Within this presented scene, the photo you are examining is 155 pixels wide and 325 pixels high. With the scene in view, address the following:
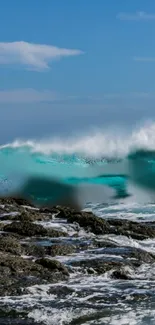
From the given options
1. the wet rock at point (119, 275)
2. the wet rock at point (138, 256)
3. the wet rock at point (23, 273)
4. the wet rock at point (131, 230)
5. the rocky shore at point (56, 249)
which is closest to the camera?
the wet rock at point (23, 273)

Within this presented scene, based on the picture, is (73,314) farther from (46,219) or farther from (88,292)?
(46,219)

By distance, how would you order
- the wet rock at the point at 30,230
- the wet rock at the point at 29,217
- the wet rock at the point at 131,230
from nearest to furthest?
the wet rock at the point at 30,230, the wet rock at the point at 131,230, the wet rock at the point at 29,217

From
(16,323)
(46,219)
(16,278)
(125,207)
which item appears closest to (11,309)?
(16,323)

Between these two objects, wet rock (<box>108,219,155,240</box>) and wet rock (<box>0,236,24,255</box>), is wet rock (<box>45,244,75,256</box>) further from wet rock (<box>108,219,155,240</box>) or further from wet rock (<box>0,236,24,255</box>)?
wet rock (<box>108,219,155,240</box>)

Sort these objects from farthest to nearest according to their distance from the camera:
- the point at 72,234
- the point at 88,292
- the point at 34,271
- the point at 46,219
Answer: the point at 46,219 → the point at 72,234 → the point at 34,271 → the point at 88,292

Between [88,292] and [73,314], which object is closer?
[73,314]

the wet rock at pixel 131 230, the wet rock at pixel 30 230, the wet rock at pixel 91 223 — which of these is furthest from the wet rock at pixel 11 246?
the wet rock at pixel 131 230

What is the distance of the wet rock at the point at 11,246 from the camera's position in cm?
1453

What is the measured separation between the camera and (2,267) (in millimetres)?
12734

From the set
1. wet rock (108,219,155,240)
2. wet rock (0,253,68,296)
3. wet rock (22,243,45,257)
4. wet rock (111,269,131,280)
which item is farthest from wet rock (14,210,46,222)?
wet rock (111,269,131,280)

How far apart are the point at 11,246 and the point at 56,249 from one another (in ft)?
3.63

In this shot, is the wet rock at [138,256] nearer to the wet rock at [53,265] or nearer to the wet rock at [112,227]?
the wet rock at [53,265]

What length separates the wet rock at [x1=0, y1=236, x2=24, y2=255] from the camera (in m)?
14.5

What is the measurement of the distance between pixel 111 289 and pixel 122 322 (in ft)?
6.60
